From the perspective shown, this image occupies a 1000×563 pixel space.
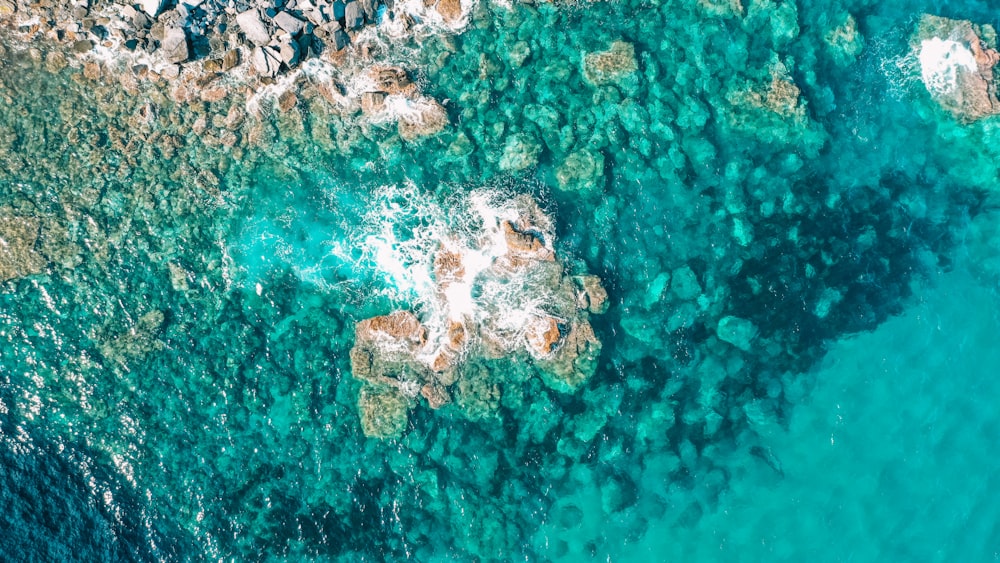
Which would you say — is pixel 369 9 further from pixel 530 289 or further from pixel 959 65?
pixel 959 65

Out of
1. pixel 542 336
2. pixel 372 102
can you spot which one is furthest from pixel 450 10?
pixel 542 336

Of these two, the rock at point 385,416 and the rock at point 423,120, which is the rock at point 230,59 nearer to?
the rock at point 423,120

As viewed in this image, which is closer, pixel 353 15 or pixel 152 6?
pixel 152 6

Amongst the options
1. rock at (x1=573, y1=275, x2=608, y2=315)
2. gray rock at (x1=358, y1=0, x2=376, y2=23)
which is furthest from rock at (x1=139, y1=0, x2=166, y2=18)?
rock at (x1=573, y1=275, x2=608, y2=315)

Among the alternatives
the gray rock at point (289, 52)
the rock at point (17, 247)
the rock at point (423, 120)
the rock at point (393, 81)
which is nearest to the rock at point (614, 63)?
the rock at point (423, 120)

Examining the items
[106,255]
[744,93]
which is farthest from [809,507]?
[106,255]

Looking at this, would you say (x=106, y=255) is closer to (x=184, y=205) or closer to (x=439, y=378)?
(x=184, y=205)
